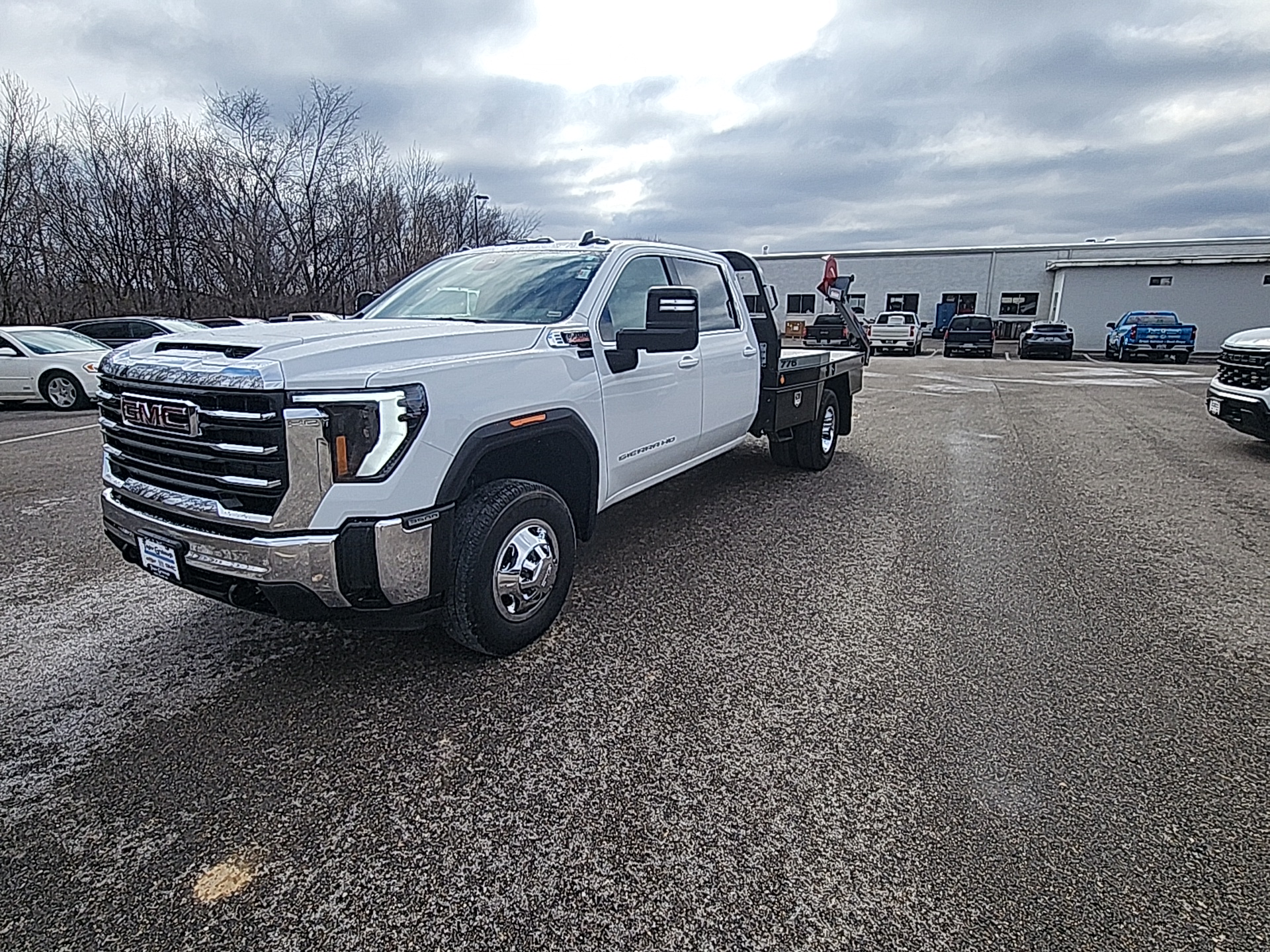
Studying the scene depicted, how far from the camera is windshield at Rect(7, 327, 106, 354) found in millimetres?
11852

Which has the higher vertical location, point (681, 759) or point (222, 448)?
point (222, 448)

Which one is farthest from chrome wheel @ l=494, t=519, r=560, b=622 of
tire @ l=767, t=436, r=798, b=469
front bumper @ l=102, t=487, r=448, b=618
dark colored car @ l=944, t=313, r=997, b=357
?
dark colored car @ l=944, t=313, r=997, b=357

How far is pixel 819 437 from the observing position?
7113mm

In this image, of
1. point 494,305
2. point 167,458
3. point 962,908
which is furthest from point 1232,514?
point 167,458

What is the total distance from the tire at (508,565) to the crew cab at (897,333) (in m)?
25.9

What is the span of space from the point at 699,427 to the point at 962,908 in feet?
10.7

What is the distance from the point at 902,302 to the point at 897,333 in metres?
15.0

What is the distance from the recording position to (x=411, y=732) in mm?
2820

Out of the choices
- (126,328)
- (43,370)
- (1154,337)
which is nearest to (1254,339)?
(43,370)

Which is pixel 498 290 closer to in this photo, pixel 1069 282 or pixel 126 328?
pixel 126 328

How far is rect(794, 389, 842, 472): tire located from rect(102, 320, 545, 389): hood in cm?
404

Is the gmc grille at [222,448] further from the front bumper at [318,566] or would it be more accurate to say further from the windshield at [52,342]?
the windshield at [52,342]

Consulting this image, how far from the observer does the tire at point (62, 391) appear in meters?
11.9

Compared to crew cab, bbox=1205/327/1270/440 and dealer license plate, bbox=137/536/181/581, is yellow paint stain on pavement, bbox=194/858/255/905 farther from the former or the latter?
crew cab, bbox=1205/327/1270/440
